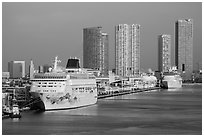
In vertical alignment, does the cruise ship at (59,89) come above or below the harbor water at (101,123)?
above

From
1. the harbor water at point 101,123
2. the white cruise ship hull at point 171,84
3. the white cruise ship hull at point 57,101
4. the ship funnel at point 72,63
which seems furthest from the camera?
the white cruise ship hull at point 171,84

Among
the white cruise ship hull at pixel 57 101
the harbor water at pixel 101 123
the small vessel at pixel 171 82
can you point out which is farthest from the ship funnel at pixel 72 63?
the small vessel at pixel 171 82

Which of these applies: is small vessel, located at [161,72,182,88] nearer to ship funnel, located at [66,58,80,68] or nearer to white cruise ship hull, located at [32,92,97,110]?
ship funnel, located at [66,58,80,68]

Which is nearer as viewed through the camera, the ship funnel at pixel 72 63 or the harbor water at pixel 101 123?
the harbor water at pixel 101 123

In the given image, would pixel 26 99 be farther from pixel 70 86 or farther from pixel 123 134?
pixel 123 134

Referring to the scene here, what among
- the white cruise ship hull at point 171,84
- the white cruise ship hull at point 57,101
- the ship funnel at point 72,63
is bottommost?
the white cruise ship hull at point 171,84

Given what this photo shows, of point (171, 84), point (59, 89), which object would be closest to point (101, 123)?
point (59, 89)

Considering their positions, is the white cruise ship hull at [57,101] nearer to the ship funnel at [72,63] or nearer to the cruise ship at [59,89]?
the cruise ship at [59,89]

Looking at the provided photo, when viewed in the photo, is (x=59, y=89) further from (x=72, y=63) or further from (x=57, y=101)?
(x=72, y=63)
